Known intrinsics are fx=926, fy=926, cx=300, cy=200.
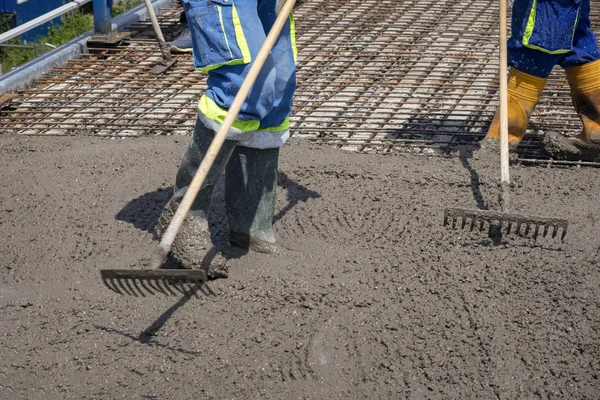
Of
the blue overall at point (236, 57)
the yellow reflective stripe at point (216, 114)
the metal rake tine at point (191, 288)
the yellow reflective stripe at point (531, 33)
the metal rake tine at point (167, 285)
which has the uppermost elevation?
the blue overall at point (236, 57)

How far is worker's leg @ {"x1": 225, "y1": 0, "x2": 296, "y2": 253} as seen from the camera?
11.1ft

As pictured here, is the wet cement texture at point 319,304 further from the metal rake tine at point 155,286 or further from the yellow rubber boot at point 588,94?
the yellow rubber boot at point 588,94

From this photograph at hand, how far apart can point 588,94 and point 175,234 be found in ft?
8.36

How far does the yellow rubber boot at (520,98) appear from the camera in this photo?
4.61 m

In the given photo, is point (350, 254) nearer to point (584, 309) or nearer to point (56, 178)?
point (584, 309)

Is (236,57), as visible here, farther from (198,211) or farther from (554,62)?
(554,62)

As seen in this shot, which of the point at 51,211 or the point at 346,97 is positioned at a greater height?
the point at 51,211

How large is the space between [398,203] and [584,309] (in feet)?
3.60

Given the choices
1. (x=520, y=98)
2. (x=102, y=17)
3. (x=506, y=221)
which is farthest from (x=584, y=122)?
(x=102, y=17)

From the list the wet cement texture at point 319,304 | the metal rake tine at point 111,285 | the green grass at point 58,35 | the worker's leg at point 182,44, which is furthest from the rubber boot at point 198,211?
the green grass at point 58,35

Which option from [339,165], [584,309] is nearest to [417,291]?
[584,309]

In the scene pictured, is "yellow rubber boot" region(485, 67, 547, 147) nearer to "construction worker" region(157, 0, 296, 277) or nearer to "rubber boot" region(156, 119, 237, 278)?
"construction worker" region(157, 0, 296, 277)

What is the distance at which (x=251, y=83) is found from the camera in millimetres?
3096

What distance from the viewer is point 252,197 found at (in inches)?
143
